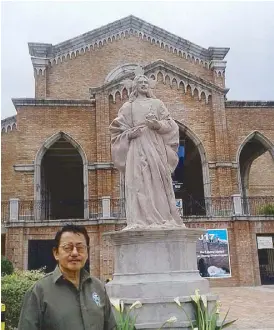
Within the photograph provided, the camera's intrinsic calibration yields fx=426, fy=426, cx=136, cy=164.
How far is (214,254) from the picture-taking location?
19.8m

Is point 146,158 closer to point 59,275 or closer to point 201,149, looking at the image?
point 59,275

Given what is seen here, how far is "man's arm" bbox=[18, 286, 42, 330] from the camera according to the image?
101 inches

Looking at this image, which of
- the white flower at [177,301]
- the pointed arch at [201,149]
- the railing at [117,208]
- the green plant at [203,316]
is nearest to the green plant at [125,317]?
the white flower at [177,301]

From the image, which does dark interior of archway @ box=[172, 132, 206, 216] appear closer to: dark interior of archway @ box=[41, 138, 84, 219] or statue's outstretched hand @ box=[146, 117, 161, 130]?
dark interior of archway @ box=[41, 138, 84, 219]

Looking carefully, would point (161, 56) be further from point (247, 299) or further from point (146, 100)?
point (146, 100)

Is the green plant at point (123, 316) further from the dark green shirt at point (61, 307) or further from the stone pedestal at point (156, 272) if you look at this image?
the dark green shirt at point (61, 307)

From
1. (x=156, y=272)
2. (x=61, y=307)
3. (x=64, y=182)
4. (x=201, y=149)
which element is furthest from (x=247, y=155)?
(x=61, y=307)

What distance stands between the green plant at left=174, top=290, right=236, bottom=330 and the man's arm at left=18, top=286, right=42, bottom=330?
2608 mm

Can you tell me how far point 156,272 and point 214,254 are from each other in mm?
14907

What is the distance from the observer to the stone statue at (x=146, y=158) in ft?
19.6

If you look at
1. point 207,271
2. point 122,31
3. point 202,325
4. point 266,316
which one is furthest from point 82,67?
point 202,325

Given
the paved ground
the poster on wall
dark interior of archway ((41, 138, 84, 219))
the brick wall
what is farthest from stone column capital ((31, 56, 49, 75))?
the paved ground

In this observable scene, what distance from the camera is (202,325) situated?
4.82 meters

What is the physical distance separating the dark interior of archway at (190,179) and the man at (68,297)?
21484mm
